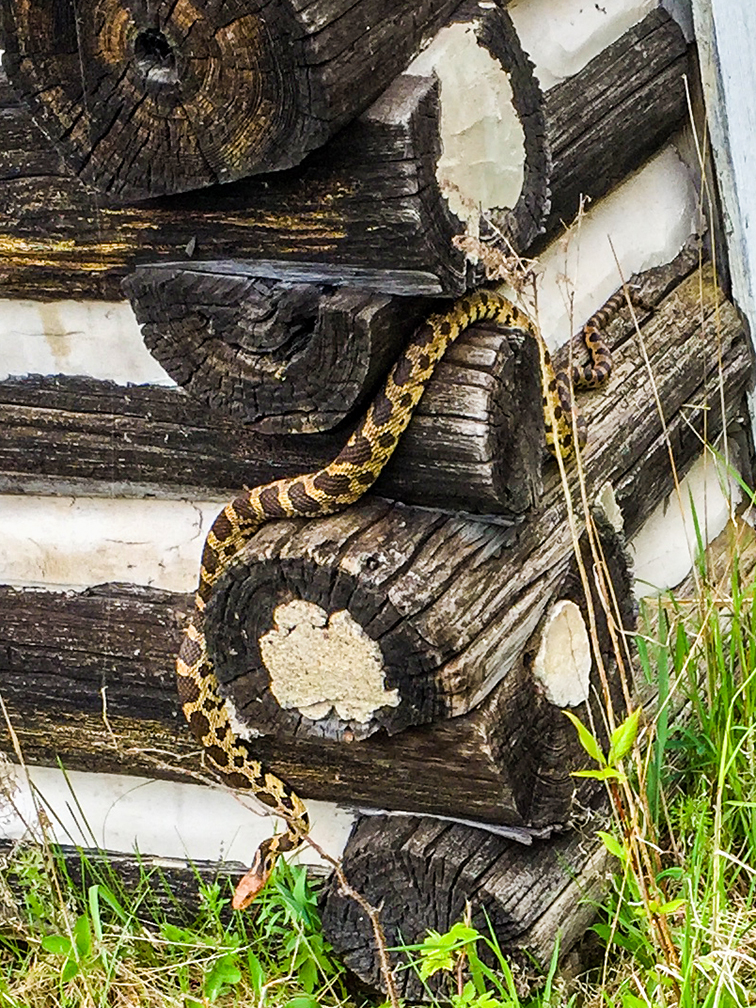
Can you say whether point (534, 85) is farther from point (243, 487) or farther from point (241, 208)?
point (243, 487)

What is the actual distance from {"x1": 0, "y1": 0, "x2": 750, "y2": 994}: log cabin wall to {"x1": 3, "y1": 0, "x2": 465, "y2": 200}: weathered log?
18 millimetres

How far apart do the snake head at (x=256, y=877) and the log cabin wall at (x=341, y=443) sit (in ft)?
0.58

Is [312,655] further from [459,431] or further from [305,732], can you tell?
[459,431]

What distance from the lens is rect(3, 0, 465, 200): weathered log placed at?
104 inches

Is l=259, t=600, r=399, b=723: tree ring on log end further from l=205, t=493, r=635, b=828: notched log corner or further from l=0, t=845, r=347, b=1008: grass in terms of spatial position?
l=0, t=845, r=347, b=1008: grass

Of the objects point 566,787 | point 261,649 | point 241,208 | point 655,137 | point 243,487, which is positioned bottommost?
point 566,787

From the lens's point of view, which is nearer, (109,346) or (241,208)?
(241,208)

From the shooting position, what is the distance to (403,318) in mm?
3061

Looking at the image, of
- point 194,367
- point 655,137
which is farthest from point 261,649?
point 655,137

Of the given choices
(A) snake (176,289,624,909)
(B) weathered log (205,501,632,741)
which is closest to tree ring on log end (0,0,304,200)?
(A) snake (176,289,624,909)

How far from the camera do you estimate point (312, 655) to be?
128 inches

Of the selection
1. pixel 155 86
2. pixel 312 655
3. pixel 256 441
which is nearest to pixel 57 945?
pixel 312 655

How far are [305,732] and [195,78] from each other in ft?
5.08

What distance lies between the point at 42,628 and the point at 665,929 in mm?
2051
